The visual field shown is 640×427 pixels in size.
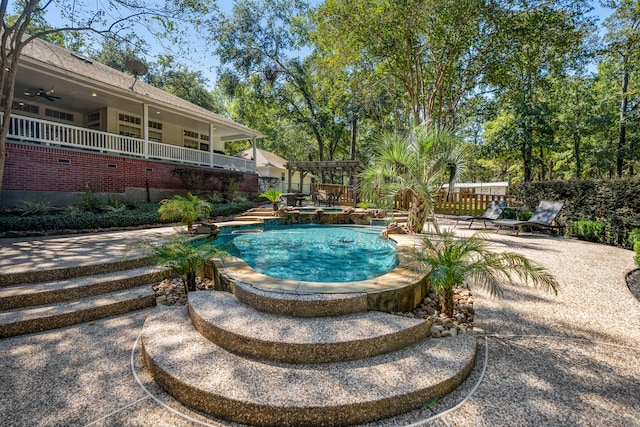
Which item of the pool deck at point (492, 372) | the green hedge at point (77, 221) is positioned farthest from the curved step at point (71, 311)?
the green hedge at point (77, 221)

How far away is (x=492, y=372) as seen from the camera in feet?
7.82

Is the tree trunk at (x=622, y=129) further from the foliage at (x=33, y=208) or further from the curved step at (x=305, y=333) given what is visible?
the foliage at (x=33, y=208)

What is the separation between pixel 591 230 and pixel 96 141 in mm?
15921

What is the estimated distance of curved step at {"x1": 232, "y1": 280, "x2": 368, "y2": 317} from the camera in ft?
9.69

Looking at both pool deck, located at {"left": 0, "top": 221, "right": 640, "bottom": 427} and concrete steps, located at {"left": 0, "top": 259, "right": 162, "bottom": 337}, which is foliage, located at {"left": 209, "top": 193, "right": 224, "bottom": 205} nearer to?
concrete steps, located at {"left": 0, "top": 259, "right": 162, "bottom": 337}

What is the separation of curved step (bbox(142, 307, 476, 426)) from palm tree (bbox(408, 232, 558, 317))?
0.60 meters

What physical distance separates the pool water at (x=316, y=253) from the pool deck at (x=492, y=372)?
1881 millimetres

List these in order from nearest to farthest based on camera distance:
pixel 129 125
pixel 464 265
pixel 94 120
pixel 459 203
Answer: pixel 464 265
pixel 94 120
pixel 129 125
pixel 459 203

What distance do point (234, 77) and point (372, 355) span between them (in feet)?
67.2

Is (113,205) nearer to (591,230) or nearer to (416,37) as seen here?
(416,37)

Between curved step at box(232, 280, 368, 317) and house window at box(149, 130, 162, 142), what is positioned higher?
house window at box(149, 130, 162, 142)

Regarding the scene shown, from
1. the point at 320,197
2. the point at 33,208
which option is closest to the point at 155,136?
the point at 33,208

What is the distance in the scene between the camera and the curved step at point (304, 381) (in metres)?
1.89

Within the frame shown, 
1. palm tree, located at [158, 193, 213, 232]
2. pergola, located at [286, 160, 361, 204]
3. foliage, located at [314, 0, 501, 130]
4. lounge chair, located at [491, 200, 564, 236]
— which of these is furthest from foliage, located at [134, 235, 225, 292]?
pergola, located at [286, 160, 361, 204]
